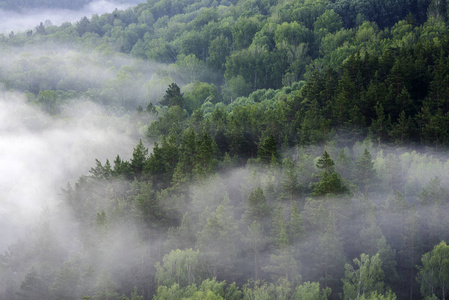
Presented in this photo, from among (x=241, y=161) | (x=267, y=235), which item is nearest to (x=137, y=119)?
(x=241, y=161)

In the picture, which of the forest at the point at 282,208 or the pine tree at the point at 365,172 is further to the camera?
the pine tree at the point at 365,172

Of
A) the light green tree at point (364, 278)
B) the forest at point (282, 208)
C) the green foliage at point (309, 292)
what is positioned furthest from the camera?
the forest at point (282, 208)

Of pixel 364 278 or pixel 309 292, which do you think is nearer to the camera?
pixel 309 292

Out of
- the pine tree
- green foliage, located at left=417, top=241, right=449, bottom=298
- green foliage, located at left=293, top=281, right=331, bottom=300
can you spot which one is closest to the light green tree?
green foliage, located at left=293, top=281, right=331, bottom=300

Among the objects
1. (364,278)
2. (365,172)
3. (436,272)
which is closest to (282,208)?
(365,172)

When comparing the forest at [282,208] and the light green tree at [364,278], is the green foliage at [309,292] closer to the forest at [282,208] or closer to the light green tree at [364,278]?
the forest at [282,208]

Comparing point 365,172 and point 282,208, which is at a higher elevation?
point 365,172

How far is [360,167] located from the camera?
77.5m

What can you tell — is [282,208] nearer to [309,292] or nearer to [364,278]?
[309,292]

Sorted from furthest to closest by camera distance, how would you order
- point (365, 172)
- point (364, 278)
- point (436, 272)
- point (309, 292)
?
point (365, 172), point (436, 272), point (364, 278), point (309, 292)

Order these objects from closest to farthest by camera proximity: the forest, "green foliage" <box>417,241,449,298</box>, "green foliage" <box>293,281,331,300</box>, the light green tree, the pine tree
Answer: "green foliage" <box>293,281,331,300</box>, the light green tree, "green foliage" <box>417,241,449,298</box>, the forest, the pine tree

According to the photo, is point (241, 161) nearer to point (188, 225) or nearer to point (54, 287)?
point (188, 225)

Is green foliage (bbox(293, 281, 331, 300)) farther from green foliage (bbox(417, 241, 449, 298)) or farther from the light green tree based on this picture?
green foliage (bbox(417, 241, 449, 298))

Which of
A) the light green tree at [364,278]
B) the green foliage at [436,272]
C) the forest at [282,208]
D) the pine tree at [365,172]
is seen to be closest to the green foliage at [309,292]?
the forest at [282,208]
